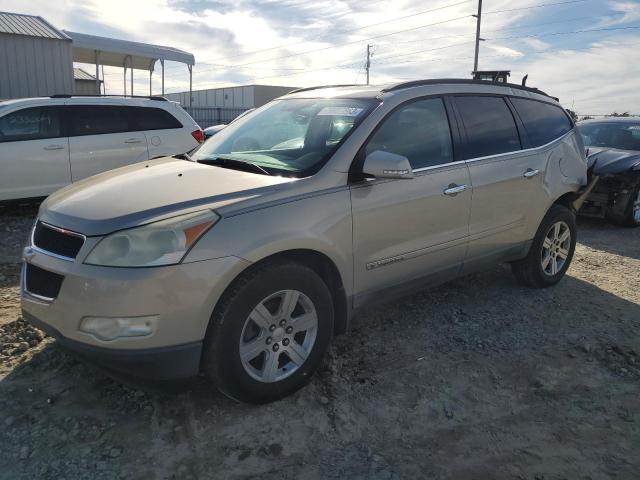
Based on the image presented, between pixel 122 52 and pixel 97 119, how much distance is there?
1227 cm

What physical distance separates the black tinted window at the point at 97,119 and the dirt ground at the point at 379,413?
422 cm

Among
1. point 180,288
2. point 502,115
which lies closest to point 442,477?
point 180,288

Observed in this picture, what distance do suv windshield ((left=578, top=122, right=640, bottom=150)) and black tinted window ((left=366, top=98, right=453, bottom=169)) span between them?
20.3 ft

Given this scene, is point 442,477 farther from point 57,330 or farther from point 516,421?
point 57,330

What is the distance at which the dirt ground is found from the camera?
8.32 ft

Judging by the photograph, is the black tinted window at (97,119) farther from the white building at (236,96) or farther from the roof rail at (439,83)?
the white building at (236,96)

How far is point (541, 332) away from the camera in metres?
4.11

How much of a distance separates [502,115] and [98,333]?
11.6 feet

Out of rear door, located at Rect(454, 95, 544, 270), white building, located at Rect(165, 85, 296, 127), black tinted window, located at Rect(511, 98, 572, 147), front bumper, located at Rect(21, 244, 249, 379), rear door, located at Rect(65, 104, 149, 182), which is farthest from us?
white building, located at Rect(165, 85, 296, 127)

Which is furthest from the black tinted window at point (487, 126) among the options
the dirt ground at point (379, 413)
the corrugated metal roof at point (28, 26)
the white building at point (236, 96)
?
the white building at point (236, 96)

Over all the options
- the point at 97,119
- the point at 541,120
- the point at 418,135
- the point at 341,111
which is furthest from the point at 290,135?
the point at 97,119

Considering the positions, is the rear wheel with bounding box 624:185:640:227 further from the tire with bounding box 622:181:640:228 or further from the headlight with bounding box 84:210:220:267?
the headlight with bounding box 84:210:220:267

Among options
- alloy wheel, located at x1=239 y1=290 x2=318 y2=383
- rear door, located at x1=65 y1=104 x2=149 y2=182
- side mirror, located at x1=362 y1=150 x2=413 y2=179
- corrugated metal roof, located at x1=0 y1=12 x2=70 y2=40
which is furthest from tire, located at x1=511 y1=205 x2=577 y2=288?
corrugated metal roof, located at x1=0 y1=12 x2=70 y2=40

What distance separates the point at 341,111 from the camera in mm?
3586
